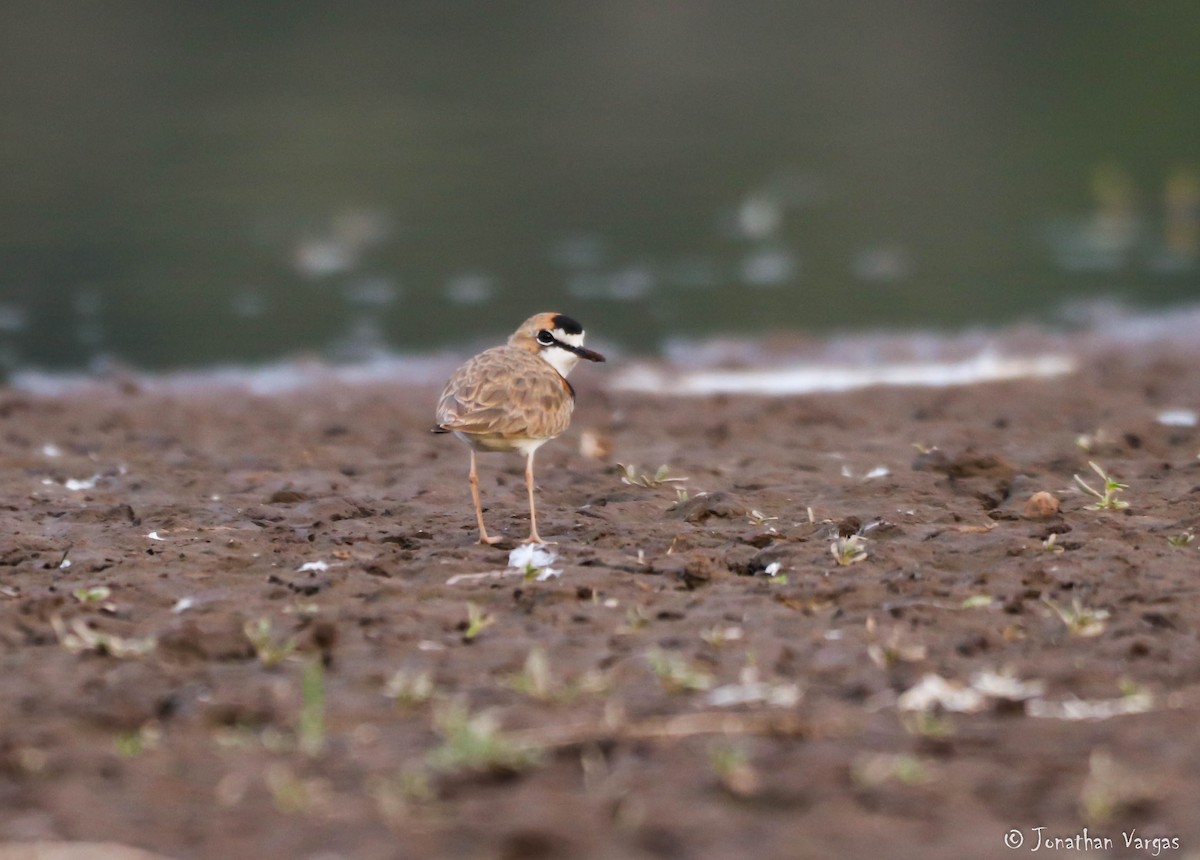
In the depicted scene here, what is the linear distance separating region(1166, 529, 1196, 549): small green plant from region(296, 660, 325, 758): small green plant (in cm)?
322

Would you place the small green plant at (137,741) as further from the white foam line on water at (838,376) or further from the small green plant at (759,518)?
the white foam line on water at (838,376)

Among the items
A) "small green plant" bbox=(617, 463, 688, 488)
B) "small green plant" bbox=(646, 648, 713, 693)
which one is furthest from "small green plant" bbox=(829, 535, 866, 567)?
"small green plant" bbox=(617, 463, 688, 488)

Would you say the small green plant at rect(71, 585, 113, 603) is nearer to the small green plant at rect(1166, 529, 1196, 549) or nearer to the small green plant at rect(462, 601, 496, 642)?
the small green plant at rect(462, 601, 496, 642)

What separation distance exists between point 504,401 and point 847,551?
159 cm

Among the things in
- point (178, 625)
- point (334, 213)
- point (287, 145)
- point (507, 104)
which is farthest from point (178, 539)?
point (507, 104)

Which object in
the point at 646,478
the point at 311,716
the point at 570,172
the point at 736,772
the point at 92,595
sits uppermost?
the point at 570,172

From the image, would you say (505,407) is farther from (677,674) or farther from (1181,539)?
(1181,539)

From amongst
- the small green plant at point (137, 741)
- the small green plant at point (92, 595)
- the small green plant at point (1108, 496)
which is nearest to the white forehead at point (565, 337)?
the small green plant at point (1108, 496)

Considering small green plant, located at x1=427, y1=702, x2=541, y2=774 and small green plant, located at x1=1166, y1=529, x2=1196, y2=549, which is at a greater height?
small green plant, located at x1=1166, y1=529, x2=1196, y2=549

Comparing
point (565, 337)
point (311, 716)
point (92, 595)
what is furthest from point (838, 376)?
point (311, 716)

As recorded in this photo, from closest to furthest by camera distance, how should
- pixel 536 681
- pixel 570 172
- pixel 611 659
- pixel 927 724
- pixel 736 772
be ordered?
1. pixel 736 772
2. pixel 927 724
3. pixel 536 681
4. pixel 611 659
5. pixel 570 172

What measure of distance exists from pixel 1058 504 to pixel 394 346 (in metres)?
8.85

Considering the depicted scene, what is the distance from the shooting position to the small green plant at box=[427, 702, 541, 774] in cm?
408

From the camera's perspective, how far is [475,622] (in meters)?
5.27
